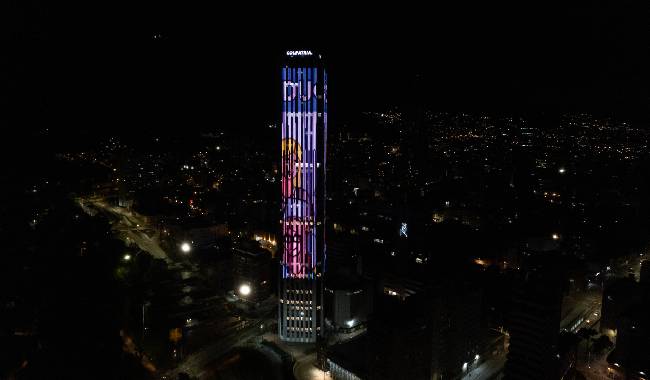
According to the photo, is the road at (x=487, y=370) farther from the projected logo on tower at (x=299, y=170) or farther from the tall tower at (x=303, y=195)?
the projected logo on tower at (x=299, y=170)

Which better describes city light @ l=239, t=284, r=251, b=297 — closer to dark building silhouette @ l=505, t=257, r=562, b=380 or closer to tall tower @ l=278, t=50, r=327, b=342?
tall tower @ l=278, t=50, r=327, b=342

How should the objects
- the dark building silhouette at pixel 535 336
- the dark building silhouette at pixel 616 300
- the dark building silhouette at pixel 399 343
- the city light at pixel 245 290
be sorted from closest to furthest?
1. the dark building silhouette at pixel 399 343
2. the dark building silhouette at pixel 535 336
3. the dark building silhouette at pixel 616 300
4. the city light at pixel 245 290

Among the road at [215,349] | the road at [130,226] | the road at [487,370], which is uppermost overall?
the road at [130,226]

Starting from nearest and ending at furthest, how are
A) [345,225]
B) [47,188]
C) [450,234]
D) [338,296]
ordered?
[338,296], [47,188], [450,234], [345,225]

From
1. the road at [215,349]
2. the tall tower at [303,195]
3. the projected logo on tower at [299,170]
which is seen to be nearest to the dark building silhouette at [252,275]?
the road at [215,349]

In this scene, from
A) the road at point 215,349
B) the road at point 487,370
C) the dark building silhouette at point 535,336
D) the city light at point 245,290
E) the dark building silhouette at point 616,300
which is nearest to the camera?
the dark building silhouette at point 535,336

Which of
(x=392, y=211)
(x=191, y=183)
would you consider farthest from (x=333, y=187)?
(x=191, y=183)

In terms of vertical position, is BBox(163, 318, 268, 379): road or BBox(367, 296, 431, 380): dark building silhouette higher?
BBox(367, 296, 431, 380): dark building silhouette

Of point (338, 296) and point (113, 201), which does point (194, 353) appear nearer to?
point (338, 296)

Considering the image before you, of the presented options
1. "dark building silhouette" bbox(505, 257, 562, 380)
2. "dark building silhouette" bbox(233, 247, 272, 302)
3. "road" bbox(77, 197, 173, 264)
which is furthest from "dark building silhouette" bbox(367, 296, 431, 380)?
"road" bbox(77, 197, 173, 264)
